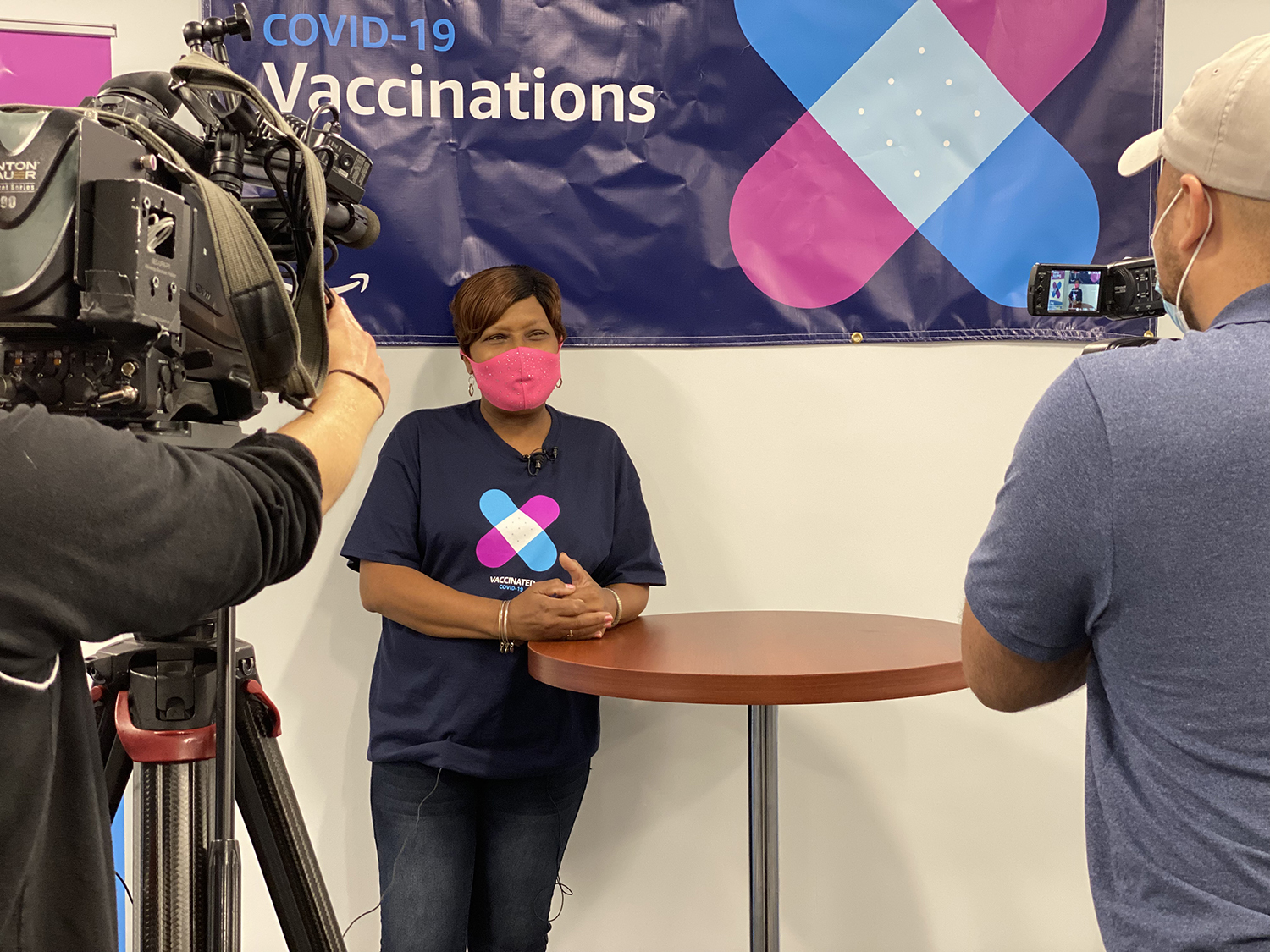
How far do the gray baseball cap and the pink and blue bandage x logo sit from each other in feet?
4.81

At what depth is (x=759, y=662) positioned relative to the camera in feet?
4.75

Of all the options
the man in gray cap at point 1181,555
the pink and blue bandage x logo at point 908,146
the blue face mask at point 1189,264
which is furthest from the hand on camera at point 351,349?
the pink and blue bandage x logo at point 908,146

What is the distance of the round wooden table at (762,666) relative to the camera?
1.34 m

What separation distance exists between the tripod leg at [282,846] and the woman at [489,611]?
0.55 meters

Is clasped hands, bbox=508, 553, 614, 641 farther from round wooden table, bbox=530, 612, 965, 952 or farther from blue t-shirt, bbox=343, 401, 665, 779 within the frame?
blue t-shirt, bbox=343, 401, 665, 779

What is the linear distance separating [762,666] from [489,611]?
20.8 inches

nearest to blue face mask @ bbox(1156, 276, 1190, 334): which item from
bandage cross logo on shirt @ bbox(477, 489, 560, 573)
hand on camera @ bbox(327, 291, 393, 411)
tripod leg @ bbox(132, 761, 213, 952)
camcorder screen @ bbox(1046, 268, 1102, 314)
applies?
camcorder screen @ bbox(1046, 268, 1102, 314)

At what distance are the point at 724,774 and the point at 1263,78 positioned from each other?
1876 mm

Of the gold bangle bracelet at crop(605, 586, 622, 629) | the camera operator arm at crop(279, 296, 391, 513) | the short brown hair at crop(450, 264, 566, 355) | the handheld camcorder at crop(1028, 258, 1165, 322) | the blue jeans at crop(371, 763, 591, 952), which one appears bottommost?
the blue jeans at crop(371, 763, 591, 952)

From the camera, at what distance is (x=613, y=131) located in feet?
7.35

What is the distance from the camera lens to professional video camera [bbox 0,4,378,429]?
715 millimetres

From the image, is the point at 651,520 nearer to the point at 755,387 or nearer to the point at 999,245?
the point at 755,387

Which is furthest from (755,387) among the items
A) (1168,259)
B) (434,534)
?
(1168,259)

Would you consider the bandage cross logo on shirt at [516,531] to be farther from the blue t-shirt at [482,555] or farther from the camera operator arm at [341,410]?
the camera operator arm at [341,410]
